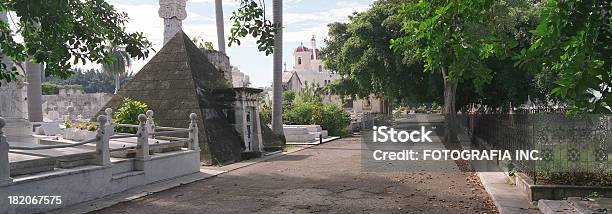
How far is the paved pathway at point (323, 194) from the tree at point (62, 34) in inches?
151

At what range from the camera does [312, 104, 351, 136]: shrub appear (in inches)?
1265

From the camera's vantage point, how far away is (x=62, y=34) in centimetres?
1020

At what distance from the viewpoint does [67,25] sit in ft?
33.8

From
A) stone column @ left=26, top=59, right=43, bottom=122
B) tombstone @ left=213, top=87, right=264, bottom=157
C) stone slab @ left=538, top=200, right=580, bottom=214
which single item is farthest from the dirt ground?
stone column @ left=26, top=59, right=43, bottom=122

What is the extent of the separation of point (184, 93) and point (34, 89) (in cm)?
901

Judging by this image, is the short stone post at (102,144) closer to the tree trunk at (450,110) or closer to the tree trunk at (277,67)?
the tree trunk at (277,67)

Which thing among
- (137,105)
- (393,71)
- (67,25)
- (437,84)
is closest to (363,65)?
(393,71)

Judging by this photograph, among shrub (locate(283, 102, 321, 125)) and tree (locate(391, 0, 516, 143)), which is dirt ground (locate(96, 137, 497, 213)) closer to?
tree (locate(391, 0, 516, 143))

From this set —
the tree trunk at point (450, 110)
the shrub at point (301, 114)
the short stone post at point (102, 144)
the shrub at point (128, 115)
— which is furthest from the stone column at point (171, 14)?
the tree trunk at point (450, 110)

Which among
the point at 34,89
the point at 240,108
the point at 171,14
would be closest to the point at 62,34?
the point at 240,108

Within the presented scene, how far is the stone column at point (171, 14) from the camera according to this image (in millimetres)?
21594

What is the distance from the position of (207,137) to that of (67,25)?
6.66 metres

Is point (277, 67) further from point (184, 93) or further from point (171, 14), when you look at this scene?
point (184, 93)

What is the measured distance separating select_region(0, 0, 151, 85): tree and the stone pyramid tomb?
4.55 m
